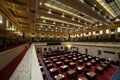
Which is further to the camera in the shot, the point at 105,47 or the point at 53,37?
the point at 53,37

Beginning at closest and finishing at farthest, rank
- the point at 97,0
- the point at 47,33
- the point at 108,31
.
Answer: the point at 97,0 → the point at 108,31 → the point at 47,33

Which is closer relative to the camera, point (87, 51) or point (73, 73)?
point (73, 73)

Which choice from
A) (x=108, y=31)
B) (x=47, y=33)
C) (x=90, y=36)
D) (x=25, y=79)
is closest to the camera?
(x=25, y=79)

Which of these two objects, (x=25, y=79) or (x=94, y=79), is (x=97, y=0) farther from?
(x=25, y=79)

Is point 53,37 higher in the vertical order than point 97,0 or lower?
lower

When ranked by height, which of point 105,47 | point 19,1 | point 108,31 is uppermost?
point 19,1

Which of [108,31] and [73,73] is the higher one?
[108,31]

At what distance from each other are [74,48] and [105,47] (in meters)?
11.3

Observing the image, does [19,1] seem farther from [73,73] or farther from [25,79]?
[73,73]

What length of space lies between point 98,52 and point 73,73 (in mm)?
10166

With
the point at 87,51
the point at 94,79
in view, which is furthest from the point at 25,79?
the point at 87,51

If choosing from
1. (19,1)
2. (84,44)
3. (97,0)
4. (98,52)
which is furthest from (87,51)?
(19,1)

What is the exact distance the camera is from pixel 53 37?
3098 centimetres

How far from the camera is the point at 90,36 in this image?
77.5 feet
